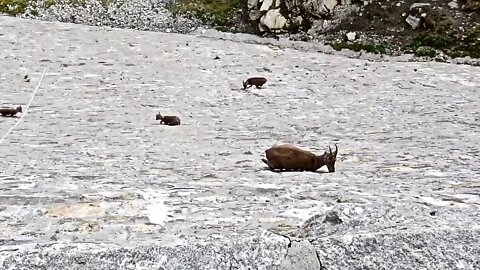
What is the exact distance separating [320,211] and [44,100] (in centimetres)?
1832

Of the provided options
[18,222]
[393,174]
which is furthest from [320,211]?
[393,174]

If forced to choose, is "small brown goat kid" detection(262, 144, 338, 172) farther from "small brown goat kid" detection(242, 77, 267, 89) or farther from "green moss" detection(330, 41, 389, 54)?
"green moss" detection(330, 41, 389, 54)

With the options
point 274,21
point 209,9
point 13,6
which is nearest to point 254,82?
point 274,21

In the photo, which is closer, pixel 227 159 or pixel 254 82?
pixel 227 159

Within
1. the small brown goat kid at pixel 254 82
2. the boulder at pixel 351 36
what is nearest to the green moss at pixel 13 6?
the boulder at pixel 351 36

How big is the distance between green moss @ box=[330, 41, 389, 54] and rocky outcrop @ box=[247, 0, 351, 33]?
328 cm

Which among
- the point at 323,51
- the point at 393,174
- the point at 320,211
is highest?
the point at 320,211

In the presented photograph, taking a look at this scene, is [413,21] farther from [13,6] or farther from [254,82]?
[13,6]

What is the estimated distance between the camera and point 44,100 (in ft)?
74.0

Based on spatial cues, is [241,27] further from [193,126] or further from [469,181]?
[469,181]

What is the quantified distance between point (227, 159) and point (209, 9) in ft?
139

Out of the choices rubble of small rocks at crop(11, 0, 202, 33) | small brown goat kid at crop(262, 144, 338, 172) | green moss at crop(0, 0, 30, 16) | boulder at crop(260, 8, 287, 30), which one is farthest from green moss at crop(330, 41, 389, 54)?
small brown goat kid at crop(262, 144, 338, 172)

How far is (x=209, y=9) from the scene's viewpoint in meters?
52.5

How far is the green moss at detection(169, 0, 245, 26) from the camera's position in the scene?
166ft
